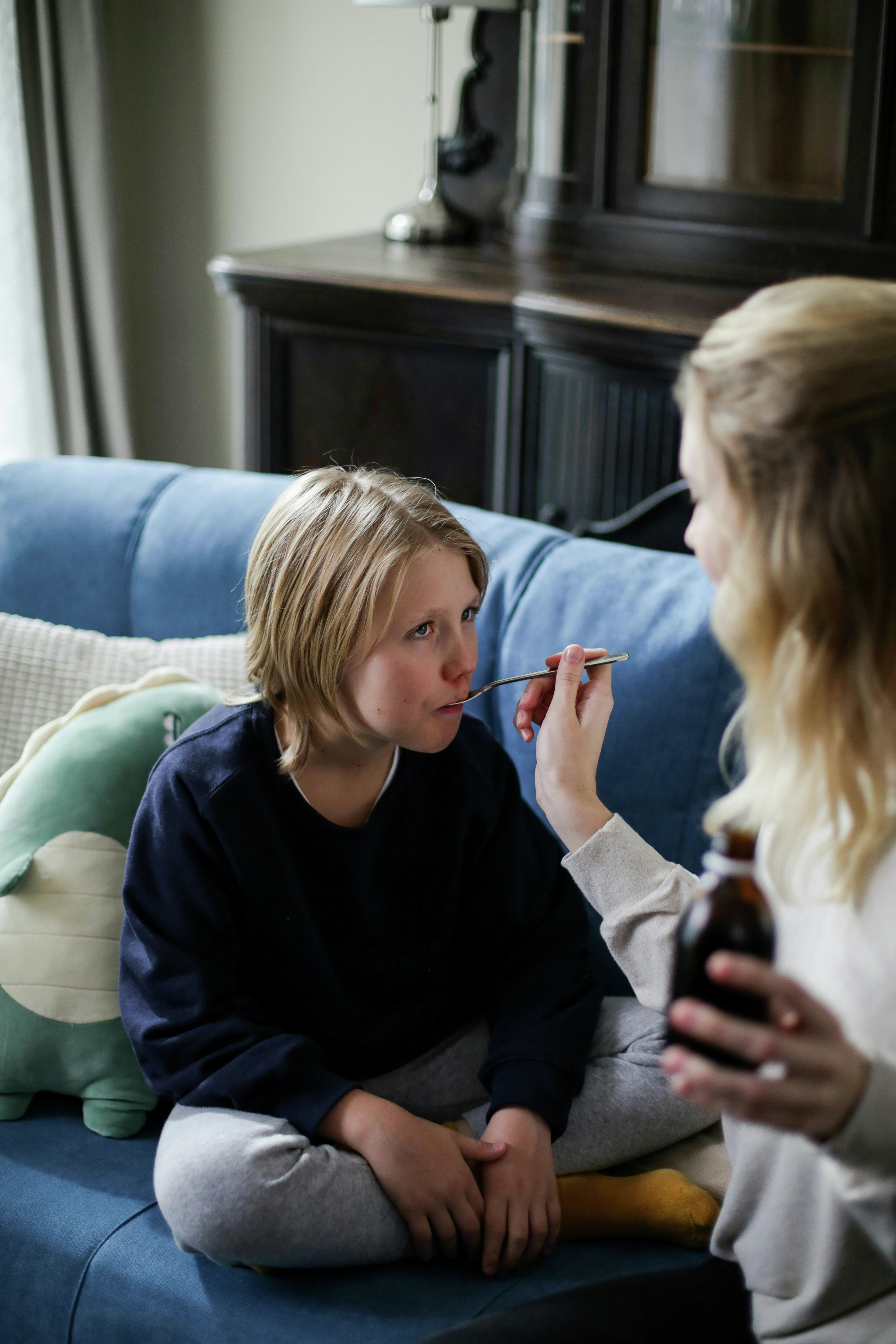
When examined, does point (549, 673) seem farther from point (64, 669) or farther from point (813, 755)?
point (64, 669)

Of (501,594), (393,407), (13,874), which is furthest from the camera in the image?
(393,407)

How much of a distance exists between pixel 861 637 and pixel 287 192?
279 cm

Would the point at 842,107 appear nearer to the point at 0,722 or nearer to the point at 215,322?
the point at 0,722

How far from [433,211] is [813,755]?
212 cm

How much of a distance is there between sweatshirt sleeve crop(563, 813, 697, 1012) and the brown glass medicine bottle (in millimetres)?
372

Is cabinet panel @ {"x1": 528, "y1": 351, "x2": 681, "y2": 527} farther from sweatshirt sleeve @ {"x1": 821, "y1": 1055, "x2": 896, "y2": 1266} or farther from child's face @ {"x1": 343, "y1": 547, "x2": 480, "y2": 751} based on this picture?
sweatshirt sleeve @ {"x1": 821, "y1": 1055, "x2": 896, "y2": 1266}

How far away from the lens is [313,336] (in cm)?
232

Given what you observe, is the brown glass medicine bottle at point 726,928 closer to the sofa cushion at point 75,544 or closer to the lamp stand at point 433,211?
the sofa cushion at point 75,544

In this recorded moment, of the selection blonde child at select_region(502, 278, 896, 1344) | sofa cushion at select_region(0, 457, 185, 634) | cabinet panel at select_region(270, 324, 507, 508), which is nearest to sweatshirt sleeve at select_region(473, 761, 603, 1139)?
blonde child at select_region(502, 278, 896, 1344)

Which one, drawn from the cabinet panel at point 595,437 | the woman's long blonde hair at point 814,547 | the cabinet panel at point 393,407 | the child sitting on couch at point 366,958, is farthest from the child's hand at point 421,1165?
the cabinet panel at point 393,407

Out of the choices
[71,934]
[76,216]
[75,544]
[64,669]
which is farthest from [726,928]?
[76,216]

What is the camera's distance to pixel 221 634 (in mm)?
1601

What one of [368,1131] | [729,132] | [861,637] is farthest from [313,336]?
[861,637]

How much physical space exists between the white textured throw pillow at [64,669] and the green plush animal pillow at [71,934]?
0.57ft
